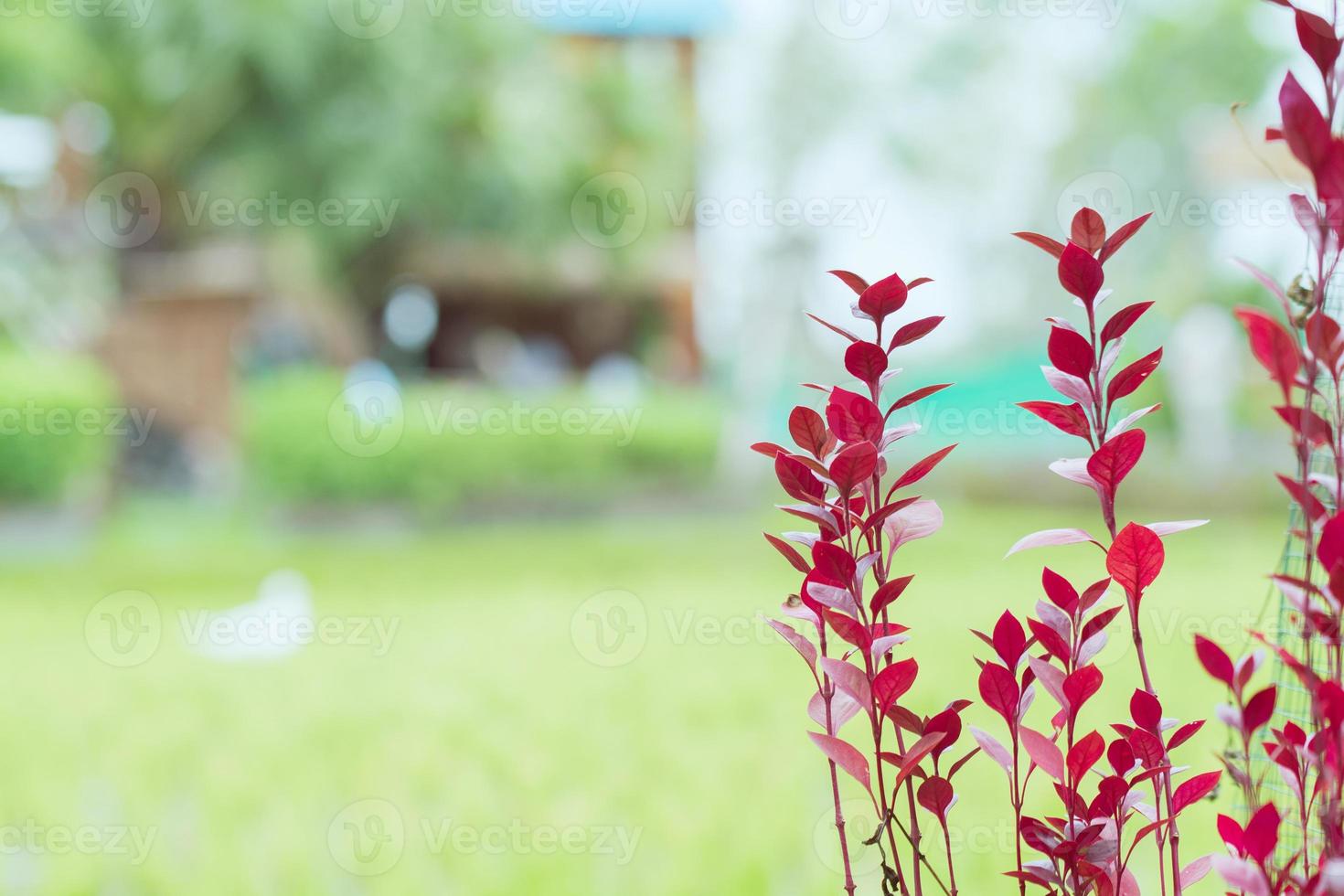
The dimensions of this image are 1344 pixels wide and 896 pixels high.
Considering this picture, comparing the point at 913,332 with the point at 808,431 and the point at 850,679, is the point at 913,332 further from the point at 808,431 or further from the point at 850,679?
the point at 850,679

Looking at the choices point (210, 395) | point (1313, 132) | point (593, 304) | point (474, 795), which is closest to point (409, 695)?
point (474, 795)

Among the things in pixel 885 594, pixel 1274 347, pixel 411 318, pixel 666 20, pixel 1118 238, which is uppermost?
pixel 666 20

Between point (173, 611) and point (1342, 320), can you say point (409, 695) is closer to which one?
point (173, 611)

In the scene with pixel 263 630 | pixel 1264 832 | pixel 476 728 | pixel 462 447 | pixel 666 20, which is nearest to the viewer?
pixel 1264 832

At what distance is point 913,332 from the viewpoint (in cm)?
67

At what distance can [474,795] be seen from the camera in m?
2.12

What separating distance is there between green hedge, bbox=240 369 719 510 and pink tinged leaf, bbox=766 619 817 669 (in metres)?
5.84

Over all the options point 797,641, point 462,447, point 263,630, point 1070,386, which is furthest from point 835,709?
point 462,447

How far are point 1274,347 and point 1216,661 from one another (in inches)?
7.8

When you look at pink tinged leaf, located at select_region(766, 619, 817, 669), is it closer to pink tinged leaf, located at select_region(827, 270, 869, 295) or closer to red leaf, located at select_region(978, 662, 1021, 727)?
red leaf, located at select_region(978, 662, 1021, 727)

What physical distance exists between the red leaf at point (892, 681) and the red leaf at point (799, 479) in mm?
117

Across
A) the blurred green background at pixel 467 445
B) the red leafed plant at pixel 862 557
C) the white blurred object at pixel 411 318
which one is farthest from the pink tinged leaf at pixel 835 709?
the white blurred object at pixel 411 318

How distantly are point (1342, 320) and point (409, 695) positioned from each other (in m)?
2.61

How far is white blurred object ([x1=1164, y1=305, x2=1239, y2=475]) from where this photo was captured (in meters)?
7.74
